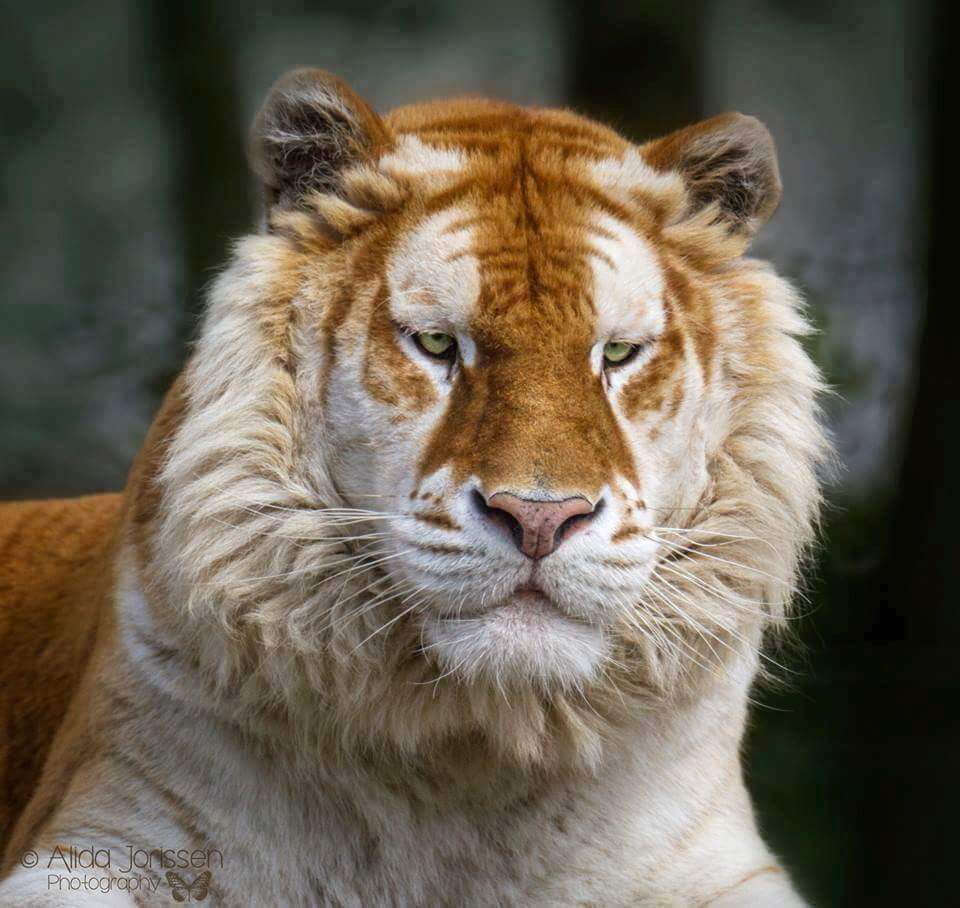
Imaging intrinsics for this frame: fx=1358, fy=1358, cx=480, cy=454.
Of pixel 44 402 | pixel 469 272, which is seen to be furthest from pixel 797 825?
pixel 44 402

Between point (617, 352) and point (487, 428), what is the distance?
1.00 feet

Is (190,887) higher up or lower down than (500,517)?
lower down

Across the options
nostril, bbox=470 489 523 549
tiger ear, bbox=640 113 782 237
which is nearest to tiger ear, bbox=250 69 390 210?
tiger ear, bbox=640 113 782 237

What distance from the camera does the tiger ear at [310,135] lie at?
7.50 feet

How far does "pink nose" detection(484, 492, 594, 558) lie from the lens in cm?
191

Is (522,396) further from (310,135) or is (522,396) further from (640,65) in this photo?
(640,65)

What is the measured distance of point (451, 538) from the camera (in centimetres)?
198

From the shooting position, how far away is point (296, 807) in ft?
7.39

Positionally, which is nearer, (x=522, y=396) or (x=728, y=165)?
(x=522, y=396)

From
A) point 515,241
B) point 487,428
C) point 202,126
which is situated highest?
point 515,241

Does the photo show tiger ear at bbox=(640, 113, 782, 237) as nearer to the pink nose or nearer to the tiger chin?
the tiger chin

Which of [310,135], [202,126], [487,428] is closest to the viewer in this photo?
[487,428]

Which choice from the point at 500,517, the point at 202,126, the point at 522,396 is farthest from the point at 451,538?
the point at 202,126

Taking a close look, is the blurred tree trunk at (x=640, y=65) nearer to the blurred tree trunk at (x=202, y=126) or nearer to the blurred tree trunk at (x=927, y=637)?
the blurred tree trunk at (x=927, y=637)
